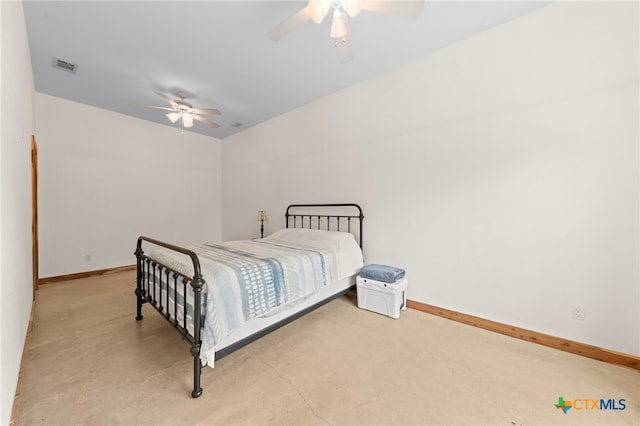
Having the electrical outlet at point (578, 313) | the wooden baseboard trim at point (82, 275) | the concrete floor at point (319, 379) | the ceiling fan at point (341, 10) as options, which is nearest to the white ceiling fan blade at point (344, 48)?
the ceiling fan at point (341, 10)

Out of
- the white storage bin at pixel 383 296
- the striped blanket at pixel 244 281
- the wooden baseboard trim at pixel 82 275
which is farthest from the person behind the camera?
the wooden baseboard trim at pixel 82 275

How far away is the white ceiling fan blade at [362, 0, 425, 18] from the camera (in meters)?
1.64

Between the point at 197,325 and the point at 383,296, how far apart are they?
1991mm

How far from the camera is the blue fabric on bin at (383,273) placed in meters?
2.85

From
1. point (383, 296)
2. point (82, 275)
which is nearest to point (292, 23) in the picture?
point (383, 296)

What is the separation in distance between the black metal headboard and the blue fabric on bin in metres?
0.53

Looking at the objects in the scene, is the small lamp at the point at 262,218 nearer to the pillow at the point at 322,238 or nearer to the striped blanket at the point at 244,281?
the pillow at the point at 322,238

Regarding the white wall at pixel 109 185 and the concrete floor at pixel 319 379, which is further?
the white wall at pixel 109 185

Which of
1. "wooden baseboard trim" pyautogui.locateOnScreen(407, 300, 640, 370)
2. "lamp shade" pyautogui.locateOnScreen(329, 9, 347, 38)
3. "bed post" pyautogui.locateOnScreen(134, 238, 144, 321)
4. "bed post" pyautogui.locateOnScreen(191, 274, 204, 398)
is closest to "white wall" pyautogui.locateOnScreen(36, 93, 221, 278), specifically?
"bed post" pyautogui.locateOnScreen(134, 238, 144, 321)

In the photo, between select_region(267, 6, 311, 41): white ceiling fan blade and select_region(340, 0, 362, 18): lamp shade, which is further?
select_region(267, 6, 311, 41): white ceiling fan blade

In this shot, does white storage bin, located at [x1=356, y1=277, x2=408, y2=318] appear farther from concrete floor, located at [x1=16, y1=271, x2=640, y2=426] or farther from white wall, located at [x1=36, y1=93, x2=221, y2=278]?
white wall, located at [x1=36, y1=93, x2=221, y2=278]

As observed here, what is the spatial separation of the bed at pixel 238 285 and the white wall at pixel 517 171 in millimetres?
758

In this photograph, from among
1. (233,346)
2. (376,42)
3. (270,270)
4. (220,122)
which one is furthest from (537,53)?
(220,122)

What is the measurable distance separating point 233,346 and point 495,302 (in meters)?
2.52
